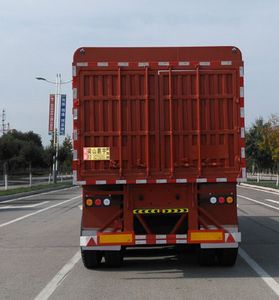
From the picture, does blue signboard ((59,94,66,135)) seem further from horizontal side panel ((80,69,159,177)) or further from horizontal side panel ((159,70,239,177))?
horizontal side panel ((159,70,239,177))

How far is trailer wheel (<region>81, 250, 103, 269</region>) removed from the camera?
29.4 ft

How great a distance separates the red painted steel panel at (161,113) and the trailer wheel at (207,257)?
1.47 m

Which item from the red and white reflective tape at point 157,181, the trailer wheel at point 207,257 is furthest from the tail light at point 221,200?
the trailer wheel at point 207,257

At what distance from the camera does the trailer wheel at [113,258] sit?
9148 millimetres

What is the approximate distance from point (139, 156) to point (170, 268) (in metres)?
2.07

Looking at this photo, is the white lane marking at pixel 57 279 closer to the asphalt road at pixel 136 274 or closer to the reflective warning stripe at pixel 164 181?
the asphalt road at pixel 136 274

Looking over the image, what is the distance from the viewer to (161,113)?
28.1 feet

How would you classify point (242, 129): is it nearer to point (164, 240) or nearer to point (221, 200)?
point (221, 200)

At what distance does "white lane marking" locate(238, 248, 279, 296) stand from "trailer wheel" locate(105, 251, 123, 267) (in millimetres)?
2250

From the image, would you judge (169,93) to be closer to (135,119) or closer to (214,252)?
(135,119)

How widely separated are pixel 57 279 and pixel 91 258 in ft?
2.69

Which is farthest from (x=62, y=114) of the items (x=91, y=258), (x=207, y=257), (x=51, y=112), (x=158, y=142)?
(x=158, y=142)

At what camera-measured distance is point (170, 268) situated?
918 cm

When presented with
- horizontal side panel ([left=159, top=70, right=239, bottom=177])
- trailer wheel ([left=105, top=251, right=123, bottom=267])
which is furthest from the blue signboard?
horizontal side panel ([left=159, top=70, right=239, bottom=177])
